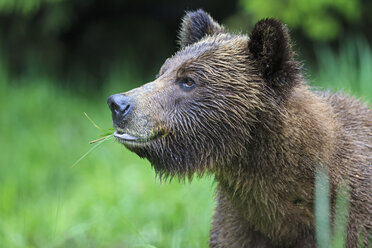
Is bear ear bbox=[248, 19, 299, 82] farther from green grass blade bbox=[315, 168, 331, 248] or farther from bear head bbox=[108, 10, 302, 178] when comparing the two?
green grass blade bbox=[315, 168, 331, 248]

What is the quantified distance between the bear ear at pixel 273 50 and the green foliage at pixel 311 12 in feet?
10.6

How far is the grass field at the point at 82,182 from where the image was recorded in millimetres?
4809

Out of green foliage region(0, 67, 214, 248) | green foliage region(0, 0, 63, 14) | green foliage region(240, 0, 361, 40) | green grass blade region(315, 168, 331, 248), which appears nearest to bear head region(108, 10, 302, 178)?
green grass blade region(315, 168, 331, 248)

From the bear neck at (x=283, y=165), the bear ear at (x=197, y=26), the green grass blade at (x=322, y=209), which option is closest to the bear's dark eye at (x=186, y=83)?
the bear neck at (x=283, y=165)

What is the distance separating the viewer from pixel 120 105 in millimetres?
3246

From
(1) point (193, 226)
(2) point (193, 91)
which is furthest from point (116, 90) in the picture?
(2) point (193, 91)

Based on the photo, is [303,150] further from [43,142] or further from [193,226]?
[43,142]

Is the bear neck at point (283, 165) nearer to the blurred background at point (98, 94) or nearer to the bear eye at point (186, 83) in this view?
the bear eye at point (186, 83)

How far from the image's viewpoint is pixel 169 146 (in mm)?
3398

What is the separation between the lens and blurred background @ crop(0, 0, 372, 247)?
16.5 feet

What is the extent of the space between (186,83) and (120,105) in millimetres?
482

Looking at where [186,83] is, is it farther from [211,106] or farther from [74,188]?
[74,188]

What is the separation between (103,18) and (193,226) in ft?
18.4

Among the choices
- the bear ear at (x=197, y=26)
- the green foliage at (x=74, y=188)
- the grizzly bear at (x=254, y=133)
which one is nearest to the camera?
the grizzly bear at (x=254, y=133)
